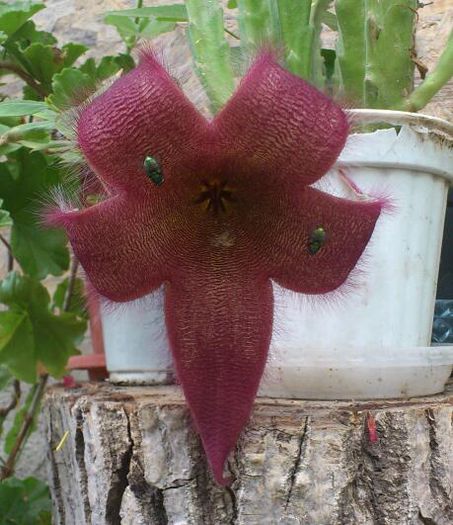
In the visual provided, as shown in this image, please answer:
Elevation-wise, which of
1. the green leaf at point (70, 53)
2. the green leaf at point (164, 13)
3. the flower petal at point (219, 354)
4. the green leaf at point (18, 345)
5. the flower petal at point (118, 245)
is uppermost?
the green leaf at point (164, 13)

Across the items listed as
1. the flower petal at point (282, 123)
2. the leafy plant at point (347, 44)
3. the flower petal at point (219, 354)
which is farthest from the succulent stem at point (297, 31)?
the flower petal at point (219, 354)

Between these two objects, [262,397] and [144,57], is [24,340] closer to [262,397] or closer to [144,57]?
[262,397]

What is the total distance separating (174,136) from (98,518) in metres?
0.53

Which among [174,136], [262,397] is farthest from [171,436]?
[174,136]

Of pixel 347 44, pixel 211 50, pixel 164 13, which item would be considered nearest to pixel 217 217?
pixel 211 50

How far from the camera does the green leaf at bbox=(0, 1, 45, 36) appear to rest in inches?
54.9

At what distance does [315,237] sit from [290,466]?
0.29m

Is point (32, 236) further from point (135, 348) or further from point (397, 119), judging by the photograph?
point (397, 119)

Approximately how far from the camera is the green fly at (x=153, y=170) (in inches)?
30.0

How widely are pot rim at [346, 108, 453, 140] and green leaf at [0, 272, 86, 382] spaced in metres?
0.73

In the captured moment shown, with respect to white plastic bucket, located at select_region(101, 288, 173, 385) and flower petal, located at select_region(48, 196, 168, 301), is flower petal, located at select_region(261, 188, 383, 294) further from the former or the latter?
white plastic bucket, located at select_region(101, 288, 173, 385)

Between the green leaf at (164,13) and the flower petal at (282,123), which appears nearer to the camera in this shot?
the flower petal at (282,123)

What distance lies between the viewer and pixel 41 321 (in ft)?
4.60

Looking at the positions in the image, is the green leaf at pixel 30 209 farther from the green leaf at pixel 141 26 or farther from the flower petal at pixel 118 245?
the flower petal at pixel 118 245
